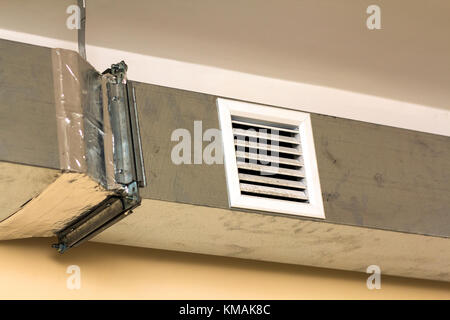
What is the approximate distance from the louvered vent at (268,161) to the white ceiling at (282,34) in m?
0.31

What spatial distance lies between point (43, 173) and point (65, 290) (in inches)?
21.1

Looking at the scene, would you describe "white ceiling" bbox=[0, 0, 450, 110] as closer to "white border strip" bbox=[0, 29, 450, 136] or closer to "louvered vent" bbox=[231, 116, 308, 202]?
"white border strip" bbox=[0, 29, 450, 136]

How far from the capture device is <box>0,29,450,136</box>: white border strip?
7.63ft

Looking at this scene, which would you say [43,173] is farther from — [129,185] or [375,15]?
[375,15]

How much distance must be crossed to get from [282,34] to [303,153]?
415mm

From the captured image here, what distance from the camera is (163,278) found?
7.69 feet

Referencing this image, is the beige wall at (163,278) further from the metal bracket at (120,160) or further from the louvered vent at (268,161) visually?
the louvered vent at (268,161)

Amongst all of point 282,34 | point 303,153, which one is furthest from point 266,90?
point 303,153

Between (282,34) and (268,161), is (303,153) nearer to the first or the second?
(268,161)

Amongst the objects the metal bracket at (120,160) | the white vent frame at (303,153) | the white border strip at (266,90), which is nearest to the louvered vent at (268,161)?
the white vent frame at (303,153)

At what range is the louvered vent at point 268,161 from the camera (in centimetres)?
218

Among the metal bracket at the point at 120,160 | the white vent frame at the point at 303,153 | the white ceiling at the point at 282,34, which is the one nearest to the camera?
the metal bracket at the point at 120,160

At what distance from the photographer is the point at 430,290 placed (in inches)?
109

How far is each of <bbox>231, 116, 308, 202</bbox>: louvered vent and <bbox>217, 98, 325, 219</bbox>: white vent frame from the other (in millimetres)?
21
